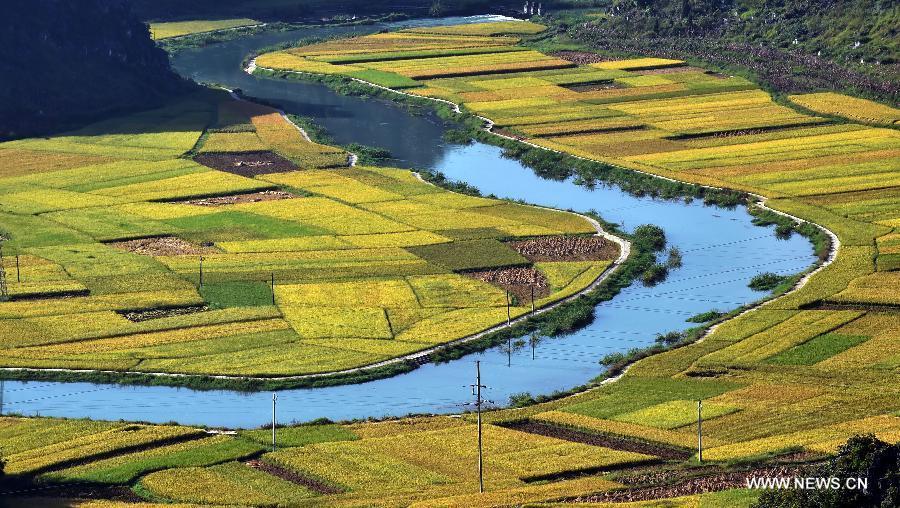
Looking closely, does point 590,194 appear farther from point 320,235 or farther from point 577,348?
point 577,348

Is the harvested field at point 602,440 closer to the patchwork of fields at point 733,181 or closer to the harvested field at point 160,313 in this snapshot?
the patchwork of fields at point 733,181

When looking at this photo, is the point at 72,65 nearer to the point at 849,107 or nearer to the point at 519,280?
the point at 849,107

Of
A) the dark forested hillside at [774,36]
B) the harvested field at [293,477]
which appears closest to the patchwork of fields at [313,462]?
the harvested field at [293,477]

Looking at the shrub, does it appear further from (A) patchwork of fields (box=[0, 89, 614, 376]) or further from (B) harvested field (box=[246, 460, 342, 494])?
(B) harvested field (box=[246, 460, 342, 494])

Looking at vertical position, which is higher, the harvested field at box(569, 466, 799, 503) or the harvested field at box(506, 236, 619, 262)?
the harvested field at box(569, 466, 799, 503)

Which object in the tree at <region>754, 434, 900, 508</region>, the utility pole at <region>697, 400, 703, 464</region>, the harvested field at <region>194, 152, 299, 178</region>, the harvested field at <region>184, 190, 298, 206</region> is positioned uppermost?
the tree at <region>754, 434, 900, 508</region>

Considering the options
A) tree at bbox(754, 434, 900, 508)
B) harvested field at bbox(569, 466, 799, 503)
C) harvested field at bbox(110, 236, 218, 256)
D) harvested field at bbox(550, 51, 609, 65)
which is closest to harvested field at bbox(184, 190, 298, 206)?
harvested field at bbox(110, 236, 218, 256)
